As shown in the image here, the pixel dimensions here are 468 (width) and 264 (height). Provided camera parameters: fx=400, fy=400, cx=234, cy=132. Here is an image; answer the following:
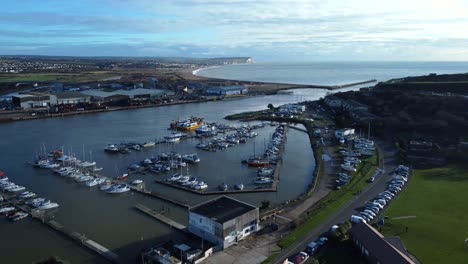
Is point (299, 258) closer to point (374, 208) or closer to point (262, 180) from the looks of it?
point (374, 208)

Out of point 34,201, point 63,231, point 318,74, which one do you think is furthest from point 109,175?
point 318,74

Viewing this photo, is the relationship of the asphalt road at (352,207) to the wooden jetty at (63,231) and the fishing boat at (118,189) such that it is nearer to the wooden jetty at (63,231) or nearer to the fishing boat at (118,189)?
the wooden jetty at (63,231)

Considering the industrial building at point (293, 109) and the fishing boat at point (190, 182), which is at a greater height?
the industrial building at point (293, 109)

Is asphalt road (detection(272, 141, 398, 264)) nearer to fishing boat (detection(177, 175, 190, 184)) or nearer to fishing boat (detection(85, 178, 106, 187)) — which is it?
fishing boat (detection(177, 175, 190, 184))

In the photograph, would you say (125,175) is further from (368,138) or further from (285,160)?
(368,138)

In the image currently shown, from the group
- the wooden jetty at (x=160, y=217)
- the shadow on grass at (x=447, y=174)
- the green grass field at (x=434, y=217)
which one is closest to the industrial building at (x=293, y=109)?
the shadow on grass at (x=447, y=174)

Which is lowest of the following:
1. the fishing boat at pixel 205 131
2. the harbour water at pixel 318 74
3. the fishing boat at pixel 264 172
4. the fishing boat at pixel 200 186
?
the fishing boat at pixel 200 186

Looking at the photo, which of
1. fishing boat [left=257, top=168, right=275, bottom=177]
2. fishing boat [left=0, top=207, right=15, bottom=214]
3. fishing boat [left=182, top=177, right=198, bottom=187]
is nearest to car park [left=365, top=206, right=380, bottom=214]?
fishing boat [left=257, top=168, right=275, bottom=177]
